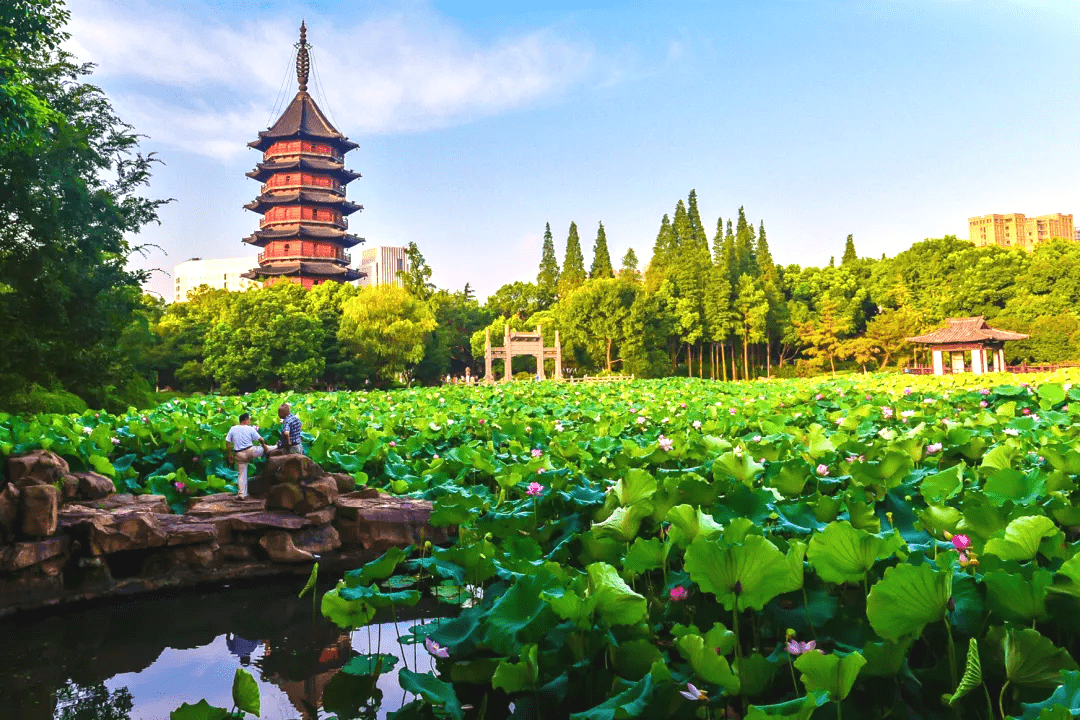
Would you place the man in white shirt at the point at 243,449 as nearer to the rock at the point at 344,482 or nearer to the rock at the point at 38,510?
the rock at the point at 344,482

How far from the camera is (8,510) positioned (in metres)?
4.04

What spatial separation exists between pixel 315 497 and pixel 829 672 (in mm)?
4063

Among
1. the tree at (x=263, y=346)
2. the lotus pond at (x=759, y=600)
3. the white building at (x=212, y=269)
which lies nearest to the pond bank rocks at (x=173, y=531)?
the lotus pond at (x=759, y=600)

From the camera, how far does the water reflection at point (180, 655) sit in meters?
2.98

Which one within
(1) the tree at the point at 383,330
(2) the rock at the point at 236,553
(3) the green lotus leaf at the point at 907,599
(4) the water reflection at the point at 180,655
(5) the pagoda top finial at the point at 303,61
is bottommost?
(4) the water reflection at the point at 180,655

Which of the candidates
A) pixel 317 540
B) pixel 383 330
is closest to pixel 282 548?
pixel 317 540

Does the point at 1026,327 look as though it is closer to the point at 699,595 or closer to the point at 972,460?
the point at 972,460

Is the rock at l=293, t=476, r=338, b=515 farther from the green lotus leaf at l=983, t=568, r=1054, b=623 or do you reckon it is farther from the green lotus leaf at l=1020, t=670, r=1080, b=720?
the green lotus leaf at l=1020, t=670, r=1080, b=720

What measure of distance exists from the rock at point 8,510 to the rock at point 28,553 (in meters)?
0.09

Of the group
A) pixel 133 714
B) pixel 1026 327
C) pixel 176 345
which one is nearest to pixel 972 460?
→ pixel 133 714

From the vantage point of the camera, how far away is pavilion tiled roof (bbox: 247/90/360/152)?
131 feet

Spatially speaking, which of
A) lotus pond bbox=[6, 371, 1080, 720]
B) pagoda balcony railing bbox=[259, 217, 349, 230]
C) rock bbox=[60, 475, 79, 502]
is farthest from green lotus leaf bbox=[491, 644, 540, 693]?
pagoda balcony railing bbox=[259, 217, 349, 230]

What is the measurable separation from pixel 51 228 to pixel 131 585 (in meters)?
9.78

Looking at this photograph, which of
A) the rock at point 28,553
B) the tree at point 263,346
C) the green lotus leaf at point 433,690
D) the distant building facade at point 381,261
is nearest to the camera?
the green lotus leaf at point 433,690
